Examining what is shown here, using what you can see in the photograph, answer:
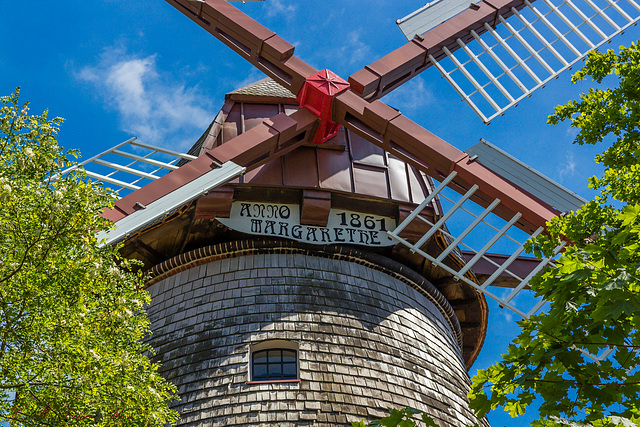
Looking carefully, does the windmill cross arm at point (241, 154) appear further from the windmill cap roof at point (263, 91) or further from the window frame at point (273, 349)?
the window frame at point (273, 349)

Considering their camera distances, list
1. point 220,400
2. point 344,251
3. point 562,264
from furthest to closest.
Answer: point 344,251 < point 220,400 < point 562,264

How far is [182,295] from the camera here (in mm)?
11289

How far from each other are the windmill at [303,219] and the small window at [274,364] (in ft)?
0.07

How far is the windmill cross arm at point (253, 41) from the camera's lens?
486 inches

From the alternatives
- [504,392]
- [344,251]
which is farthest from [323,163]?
[504,392]

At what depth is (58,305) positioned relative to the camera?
20.4ft

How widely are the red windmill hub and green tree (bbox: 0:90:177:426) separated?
217 inches

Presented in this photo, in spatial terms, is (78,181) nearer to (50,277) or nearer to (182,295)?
(50,277)

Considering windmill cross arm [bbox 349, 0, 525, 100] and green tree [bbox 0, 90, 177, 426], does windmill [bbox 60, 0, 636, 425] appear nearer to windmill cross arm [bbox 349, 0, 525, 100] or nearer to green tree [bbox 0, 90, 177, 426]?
windmill cross arm [bbox 349, 0, 525, 100]

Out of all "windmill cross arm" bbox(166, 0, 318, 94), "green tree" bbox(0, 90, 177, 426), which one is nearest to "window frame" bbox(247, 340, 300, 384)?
"green tree" bbox(0, 90, 177, 426)

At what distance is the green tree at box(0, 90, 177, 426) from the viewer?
20.0 ft

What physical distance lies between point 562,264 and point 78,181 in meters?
4.50

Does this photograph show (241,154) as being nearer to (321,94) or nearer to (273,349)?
(321,94)

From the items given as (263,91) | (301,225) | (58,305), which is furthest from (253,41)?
(58,305)
